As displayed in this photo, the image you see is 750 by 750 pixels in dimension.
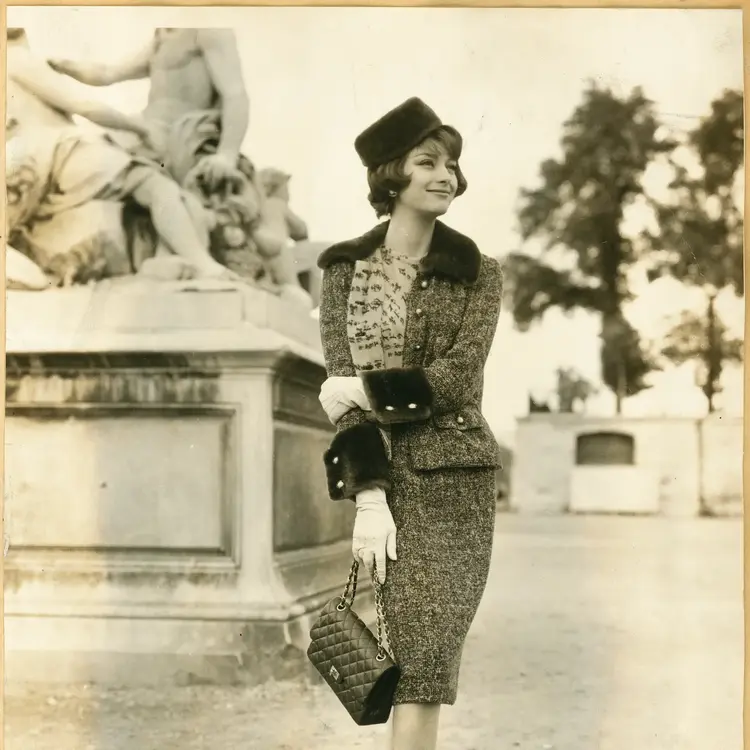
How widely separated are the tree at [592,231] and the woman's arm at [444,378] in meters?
1.19

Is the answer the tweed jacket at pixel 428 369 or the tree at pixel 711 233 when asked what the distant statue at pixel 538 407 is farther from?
the tweed jacket at pixel 428 369

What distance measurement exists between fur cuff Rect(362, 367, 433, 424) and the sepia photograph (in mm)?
1148

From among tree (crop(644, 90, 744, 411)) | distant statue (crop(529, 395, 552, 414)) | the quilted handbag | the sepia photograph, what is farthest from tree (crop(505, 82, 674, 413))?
the quilted handbag

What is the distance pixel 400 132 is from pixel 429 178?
0.17 metres

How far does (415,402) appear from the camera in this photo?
10.4ft

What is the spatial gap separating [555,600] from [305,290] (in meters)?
1.74

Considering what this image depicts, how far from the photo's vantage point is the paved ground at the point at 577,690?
426 centimetres

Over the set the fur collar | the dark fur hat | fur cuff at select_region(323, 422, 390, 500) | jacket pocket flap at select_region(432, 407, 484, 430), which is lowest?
fur cuff at select_region(323, 422, 390, 500)

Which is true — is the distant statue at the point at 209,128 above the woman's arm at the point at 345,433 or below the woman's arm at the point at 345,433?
above

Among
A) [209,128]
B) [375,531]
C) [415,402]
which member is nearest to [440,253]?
[415,402]

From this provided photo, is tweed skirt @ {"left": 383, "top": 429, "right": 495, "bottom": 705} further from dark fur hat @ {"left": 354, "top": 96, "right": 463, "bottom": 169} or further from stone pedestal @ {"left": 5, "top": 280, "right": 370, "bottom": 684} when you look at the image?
stone pedestal @ {"left": 5, "top": 280, "right": 370, "bottom": 684}

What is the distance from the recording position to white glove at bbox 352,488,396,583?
10.4 feet

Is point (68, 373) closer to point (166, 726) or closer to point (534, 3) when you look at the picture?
point (166, 726)

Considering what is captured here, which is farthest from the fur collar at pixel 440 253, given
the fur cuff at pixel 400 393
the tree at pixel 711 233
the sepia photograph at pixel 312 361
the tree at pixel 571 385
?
the tree at pixel 711 233
